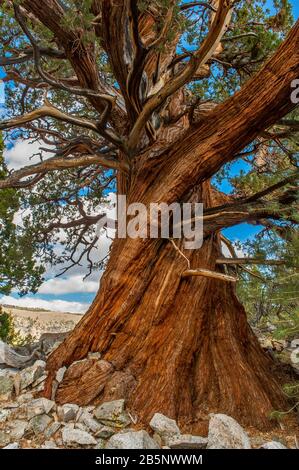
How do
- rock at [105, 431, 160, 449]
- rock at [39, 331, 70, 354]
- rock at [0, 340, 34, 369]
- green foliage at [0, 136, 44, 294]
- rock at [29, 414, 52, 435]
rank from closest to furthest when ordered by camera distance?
rock at [105, 431, 160, 449] < rock at [29, 414, 52, 435] < rock at [0, 340, 34, 369] < rock at [39, 331, 70, 354] < green foliage at [0, 136, 44, 294]

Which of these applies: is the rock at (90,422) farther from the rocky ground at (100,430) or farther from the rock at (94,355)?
the rock at (94,355)

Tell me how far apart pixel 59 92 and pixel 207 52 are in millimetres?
3558

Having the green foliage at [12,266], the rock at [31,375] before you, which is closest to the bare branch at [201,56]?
the rock at [31,375]

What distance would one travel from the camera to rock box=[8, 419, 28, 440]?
10.2ft

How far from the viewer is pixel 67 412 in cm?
325

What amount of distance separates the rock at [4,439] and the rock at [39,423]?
7.6 inches

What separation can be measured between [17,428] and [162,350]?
1.44 metres

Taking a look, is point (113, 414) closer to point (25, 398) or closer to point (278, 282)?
point (25, 398)

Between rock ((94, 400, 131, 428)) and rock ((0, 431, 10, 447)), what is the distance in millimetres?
725

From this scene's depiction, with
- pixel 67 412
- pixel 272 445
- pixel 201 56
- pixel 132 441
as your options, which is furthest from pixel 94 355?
pixel 201 56

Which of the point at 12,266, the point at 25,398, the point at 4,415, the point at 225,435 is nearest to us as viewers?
the point at 225,435

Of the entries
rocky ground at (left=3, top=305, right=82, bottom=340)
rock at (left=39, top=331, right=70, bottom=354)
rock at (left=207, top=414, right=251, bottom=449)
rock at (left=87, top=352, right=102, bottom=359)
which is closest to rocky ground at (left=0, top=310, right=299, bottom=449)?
rock at (left=207, top=414, right=251, bottom=449)

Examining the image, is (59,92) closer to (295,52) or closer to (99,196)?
(99,196)

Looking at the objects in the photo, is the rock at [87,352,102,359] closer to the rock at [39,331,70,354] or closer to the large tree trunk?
the large tree trunk
